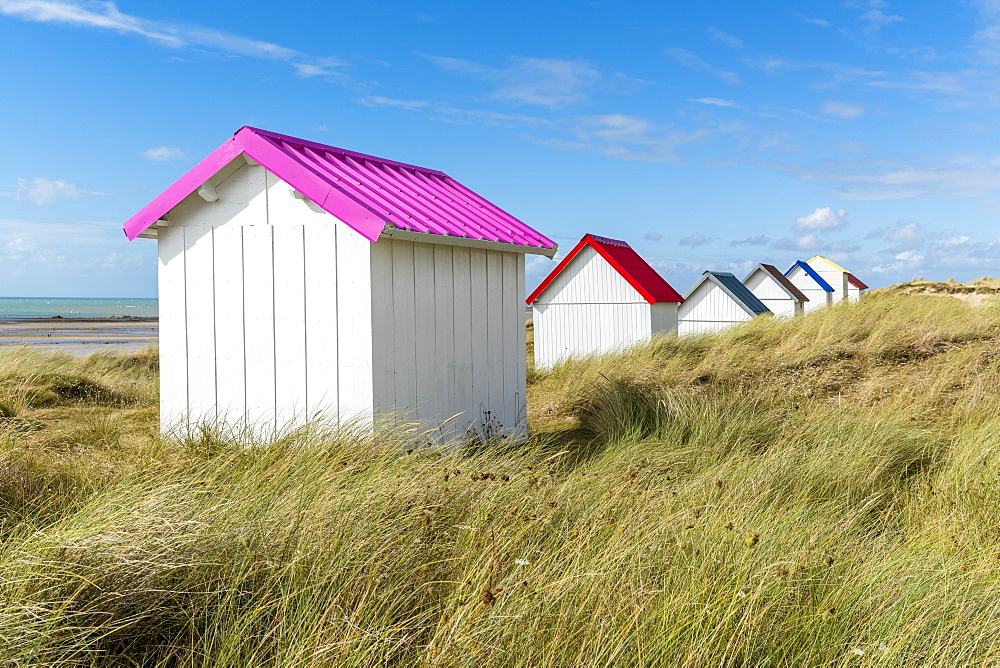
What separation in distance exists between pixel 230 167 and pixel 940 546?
21.9 feet

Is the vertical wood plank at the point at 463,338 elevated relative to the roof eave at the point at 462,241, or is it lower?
lower

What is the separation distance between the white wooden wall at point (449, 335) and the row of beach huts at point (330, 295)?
2cm

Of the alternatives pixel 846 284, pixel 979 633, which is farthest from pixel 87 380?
pixel 846 284

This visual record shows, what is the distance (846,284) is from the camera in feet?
124

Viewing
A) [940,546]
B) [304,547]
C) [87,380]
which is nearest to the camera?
[304,547]

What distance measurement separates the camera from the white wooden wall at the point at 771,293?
89.6 feet

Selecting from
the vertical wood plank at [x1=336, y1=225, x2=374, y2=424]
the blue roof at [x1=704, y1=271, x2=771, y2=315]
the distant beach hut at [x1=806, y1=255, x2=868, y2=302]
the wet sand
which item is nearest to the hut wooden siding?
the distant beach hut at [x1=806, y1=255, x2=868, y2=302]

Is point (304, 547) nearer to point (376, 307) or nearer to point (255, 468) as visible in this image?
point (255, 468)

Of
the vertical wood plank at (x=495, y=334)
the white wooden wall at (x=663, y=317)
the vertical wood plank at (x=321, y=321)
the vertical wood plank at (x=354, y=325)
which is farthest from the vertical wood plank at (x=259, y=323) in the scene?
the white wooden wall at (x=663, y=317)

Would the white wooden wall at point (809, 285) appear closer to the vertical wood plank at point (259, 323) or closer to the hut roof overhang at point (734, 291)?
the hut roof overhang at point (734, 291)

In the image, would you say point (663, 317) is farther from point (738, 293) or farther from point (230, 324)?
point (230, 324)

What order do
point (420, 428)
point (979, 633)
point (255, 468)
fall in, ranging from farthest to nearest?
point (420, 428), point (255, 468), point (979, 633)

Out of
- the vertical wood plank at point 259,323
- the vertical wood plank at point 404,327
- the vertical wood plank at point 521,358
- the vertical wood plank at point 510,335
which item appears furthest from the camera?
the vertical wood plank at point 521,358

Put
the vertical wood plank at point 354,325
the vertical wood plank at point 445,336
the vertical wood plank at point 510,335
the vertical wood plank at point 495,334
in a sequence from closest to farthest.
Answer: the vertical wood plank at point 354,325
the vertical wood plank at point 445,336
the vertical wood plank at point 495,334
the vertical wood plank at point 510,335
